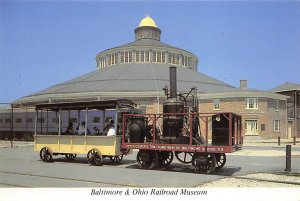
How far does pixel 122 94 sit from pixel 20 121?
12.5 m

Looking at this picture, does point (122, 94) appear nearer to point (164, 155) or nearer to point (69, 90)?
point (69, 90)

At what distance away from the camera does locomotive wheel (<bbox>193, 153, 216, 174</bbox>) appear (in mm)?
14172

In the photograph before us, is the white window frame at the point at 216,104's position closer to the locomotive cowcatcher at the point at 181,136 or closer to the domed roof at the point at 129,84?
the domed roof at the point at 129,84

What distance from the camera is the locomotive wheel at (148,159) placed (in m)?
15.4

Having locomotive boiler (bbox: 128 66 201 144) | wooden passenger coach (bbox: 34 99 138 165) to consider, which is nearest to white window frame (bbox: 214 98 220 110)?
wooden passenger coach (bbox: 34 99 138 165)

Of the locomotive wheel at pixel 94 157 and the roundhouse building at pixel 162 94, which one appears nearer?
the locomotive wheel at pixel 94 157

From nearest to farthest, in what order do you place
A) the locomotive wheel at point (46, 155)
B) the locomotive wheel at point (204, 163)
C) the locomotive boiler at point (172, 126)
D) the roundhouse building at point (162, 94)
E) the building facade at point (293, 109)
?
the locomotive wheel at point (204, 163), the locomotive boiler at point (172, 126), the locomotive wheel at point (46, 155), the roundhouse building at point (162, 94), the building facade at point (293, 109)

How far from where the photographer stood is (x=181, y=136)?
49.2ft

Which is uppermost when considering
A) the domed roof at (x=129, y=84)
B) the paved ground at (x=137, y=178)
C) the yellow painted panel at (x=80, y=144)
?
the domed roof at (x=129, y=84)

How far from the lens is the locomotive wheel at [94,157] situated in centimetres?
1655

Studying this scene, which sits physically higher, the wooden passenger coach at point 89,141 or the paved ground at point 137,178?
the wooden passenger coach at point 89,141

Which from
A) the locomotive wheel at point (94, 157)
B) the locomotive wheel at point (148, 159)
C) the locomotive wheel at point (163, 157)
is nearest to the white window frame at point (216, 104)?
the locomotive wheel at point (163, 157)

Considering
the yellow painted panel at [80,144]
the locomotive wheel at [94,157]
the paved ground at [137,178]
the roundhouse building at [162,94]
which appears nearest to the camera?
the paved ground at [137,178]

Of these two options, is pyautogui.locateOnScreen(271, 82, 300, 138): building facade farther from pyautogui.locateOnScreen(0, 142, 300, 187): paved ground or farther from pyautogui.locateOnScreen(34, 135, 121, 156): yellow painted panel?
pyautogui.locateOnScreen(34, 135, 121, 156): yellow painted panel
